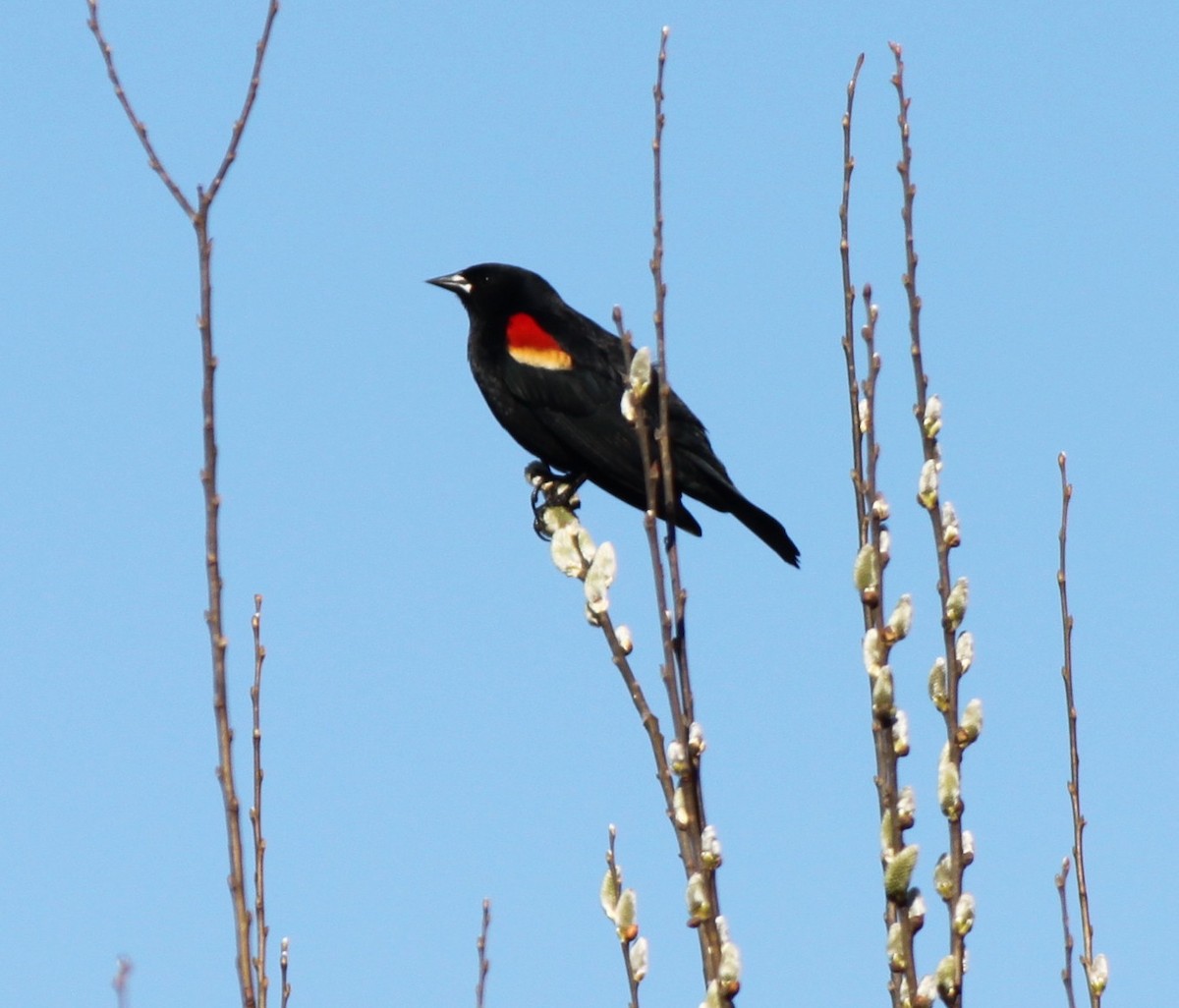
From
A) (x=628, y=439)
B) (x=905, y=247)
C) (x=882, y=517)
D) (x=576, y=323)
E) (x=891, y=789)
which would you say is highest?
(x=576, y=323)

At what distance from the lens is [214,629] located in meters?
1.61

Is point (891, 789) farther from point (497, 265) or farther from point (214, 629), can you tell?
point (497, 265)

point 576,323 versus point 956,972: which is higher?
point 576,323

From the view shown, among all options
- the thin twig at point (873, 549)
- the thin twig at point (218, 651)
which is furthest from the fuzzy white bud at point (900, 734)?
the thin twig at point (218, 651)

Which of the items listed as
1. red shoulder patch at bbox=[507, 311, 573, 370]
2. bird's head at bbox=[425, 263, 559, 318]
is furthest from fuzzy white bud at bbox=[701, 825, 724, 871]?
bird's head at bbox=[425, 263, 559, 318]

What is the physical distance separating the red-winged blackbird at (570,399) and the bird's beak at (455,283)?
3 centimetres

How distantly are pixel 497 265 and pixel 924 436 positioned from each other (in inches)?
168

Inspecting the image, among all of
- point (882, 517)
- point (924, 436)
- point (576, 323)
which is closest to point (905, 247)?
point (924, 436)

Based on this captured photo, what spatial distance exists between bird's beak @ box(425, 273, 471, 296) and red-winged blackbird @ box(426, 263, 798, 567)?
0.08 feet

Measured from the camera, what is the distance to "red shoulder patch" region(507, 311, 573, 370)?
5.40 m

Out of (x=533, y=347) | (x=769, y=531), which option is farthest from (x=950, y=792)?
(x=533, y=347)

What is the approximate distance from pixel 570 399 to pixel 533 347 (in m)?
0.33

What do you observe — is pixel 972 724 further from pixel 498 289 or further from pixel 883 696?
pixel 498 289

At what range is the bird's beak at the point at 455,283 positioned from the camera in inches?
237
